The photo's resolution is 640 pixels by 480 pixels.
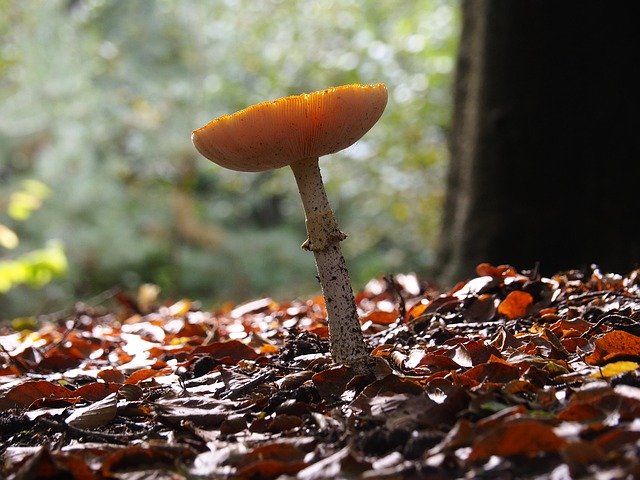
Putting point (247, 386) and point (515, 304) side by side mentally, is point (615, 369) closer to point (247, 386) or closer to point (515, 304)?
point (515, 304)

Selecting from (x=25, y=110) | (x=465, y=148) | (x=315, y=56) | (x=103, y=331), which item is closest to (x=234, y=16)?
(x=315, y=56)

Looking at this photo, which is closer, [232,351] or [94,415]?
[94,415]

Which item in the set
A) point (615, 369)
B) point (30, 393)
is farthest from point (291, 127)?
point (30, 393)

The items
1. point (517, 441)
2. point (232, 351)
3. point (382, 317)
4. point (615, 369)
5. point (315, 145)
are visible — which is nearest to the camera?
point (517, 441)

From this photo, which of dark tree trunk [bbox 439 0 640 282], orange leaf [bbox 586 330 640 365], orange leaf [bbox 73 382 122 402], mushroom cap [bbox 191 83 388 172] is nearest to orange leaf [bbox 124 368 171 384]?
orange leaf [bbox 73 382 122 402]

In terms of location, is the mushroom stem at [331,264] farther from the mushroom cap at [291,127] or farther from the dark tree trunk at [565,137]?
the dark tree trunk at [565,137]

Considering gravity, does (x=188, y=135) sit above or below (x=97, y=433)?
above

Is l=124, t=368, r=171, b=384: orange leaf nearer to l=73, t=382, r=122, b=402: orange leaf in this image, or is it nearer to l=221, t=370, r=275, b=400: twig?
l=73, t=382, r=122, b=402: orange leaf

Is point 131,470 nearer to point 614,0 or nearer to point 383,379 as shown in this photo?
point 383,379

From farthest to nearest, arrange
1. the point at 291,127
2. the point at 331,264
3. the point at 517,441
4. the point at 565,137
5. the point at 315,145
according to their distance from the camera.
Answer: the point at 565,137 → the point at 331,264 → the point at 315,145 → the point at 291,127 → the point at 517,441
